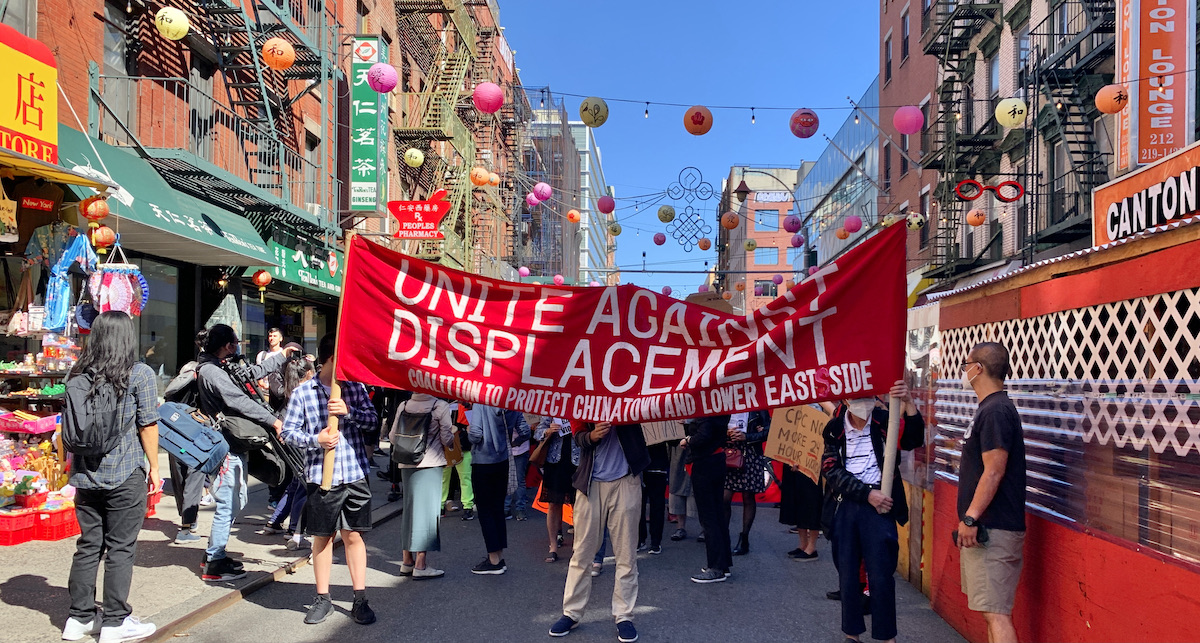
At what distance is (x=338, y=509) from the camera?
580cm

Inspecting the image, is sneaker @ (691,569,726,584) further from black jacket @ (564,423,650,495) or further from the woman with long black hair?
the woman with long black hair

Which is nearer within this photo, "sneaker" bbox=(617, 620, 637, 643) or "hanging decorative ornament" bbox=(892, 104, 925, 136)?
"sneaker" bbox=(617, 620, 637, 643)

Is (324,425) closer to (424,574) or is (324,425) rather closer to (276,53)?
(424,574)

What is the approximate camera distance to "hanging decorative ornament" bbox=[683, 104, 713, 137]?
13133 mm

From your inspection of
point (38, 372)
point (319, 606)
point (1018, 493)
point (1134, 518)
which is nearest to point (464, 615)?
point (319, 606)

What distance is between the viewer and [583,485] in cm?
588

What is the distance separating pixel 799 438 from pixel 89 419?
5.16m

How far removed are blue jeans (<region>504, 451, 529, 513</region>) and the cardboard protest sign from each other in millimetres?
3725

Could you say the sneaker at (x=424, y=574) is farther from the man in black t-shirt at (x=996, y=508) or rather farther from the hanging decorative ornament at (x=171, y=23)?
the hanging decorative ornament at (x=171, y=23)

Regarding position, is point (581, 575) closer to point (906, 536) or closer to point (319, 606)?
point (319, 606)

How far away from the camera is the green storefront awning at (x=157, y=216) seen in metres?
10.2

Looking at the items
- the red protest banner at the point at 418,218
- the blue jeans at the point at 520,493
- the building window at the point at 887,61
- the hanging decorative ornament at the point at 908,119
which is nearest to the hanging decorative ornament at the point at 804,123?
the hanging decorative ornament at the point at 908,119

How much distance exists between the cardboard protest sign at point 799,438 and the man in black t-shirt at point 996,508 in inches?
81.6

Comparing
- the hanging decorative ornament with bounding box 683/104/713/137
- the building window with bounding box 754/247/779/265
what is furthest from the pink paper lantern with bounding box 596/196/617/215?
the building window with bounding box 754/247/779/265
